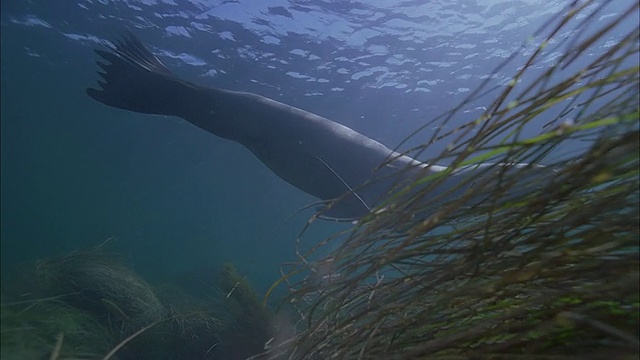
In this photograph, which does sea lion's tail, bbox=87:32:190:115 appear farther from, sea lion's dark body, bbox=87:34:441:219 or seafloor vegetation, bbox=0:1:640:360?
seafloor vegetation, bbox=0:1:640:360

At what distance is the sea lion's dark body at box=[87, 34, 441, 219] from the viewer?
14.8 ft

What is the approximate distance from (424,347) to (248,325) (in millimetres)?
5639

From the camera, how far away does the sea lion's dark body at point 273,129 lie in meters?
4.51

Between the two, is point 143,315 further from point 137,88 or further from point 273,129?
point 273,129

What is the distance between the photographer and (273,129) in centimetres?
456

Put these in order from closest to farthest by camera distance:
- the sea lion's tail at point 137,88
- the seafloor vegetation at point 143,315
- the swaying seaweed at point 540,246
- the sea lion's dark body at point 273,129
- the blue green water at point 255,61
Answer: the swaying seaweed at point 540,246, the sea lion's dark body at point 273,129, the sea lion's tail at point 137,88, the seafloor vegetation at point 143,315, the blue green water at point 255,61

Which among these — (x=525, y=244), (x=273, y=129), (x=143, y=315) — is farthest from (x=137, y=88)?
(x=525, y=244)

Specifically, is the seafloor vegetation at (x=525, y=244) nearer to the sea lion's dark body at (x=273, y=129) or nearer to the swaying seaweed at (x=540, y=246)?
the swaying seaweed at (x=540, y=246)

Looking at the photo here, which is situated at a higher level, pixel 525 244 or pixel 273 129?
pixel 273 129

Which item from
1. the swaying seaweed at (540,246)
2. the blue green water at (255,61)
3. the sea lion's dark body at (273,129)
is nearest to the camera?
the swaying seaweed at (540,246)

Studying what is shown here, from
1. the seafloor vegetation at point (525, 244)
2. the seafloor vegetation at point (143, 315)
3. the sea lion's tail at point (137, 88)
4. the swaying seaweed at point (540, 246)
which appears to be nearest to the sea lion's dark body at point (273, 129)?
the sea lion's tail at point (137, 88)

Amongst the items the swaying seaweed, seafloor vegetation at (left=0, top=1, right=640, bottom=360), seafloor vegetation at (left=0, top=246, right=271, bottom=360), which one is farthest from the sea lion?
the swaying seaweed

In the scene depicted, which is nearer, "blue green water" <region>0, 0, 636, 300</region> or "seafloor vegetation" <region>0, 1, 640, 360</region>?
"seafloor vegetation" <region>0, 1, 640, 360</region>

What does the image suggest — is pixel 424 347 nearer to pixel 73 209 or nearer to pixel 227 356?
pixel 227 356
